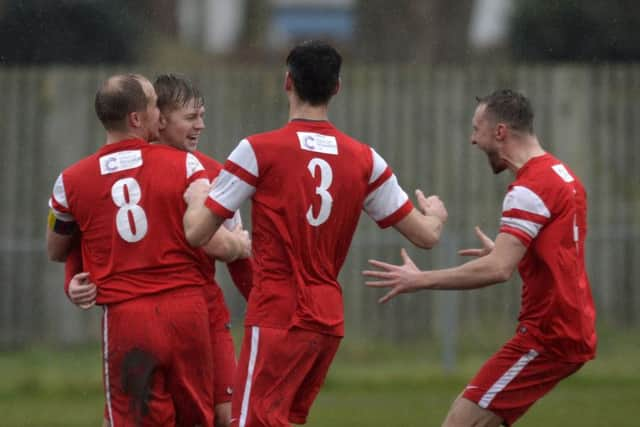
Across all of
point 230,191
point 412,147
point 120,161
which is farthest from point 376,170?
point 412,147

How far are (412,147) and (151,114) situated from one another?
7.78m

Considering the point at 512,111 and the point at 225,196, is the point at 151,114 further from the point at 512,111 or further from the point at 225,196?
the point at 512,111

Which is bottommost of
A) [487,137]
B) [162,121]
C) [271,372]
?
[271,372]

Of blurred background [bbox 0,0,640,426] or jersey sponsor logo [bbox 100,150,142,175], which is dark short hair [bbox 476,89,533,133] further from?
blurred background [bbox 0,0,640,426]

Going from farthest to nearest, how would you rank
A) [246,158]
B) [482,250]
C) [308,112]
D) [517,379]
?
[482,250] → [517,379] → [308,112] → [246,158]

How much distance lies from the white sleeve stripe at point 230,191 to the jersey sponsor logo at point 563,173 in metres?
1.85

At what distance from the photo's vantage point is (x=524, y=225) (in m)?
6.98

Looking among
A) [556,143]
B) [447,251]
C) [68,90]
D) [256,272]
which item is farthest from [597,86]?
[256,272]

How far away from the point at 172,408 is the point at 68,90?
8273 millimetres

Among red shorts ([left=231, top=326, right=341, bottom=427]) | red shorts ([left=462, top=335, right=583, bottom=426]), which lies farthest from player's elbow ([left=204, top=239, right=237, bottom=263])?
red shorts ([left=462, top=335, right=583, bottom=426])

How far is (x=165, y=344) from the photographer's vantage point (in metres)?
6.66

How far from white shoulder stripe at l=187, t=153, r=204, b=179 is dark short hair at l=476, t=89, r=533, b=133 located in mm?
1759

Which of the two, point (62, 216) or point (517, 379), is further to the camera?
point (517, 379)

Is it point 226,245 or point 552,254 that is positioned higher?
point 226,245
